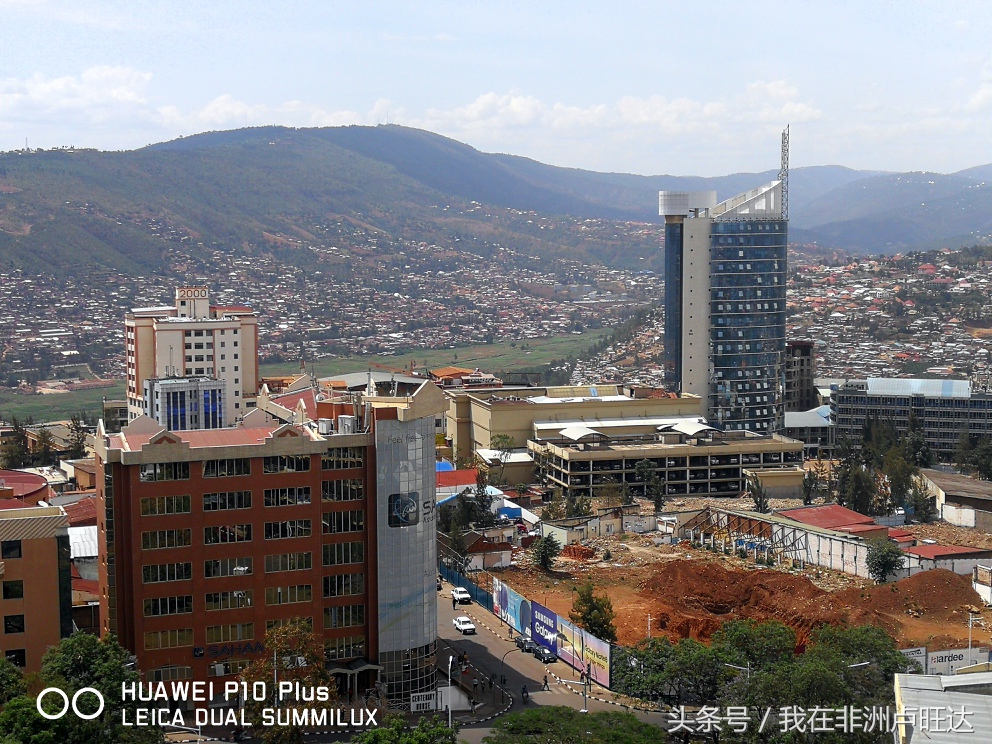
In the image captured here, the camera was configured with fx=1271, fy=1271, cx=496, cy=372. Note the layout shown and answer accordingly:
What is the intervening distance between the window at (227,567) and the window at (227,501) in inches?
41.8

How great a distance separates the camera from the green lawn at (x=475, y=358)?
127 meters

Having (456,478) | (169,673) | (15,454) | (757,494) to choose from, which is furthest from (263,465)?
(15,454)

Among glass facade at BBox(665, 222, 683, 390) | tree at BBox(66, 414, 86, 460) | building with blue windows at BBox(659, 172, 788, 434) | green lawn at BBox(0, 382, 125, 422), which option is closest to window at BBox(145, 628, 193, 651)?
tree at BBox(66, 414, 86, 460)

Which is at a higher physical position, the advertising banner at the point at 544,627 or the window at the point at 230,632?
the window at the point at 230,632

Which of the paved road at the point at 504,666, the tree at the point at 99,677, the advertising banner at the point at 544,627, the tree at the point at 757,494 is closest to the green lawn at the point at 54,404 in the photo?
the tree at the point at 757,494

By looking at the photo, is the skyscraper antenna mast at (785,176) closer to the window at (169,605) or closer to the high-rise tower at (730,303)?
the high-rise tower at (730,303)

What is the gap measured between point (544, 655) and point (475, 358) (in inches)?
4257

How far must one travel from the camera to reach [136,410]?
6506cm

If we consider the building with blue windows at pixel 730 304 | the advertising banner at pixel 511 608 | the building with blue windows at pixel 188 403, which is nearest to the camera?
the advertising banner at pixel 511 608

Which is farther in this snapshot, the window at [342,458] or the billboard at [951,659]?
the billboard at [951,659]

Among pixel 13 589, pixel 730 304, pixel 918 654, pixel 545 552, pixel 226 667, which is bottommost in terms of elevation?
pixel 545 552

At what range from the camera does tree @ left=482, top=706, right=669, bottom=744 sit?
21266 millimetres

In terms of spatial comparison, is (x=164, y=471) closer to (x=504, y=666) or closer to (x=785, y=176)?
(x=504, y=666)

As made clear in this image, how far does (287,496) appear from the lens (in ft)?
87.2
